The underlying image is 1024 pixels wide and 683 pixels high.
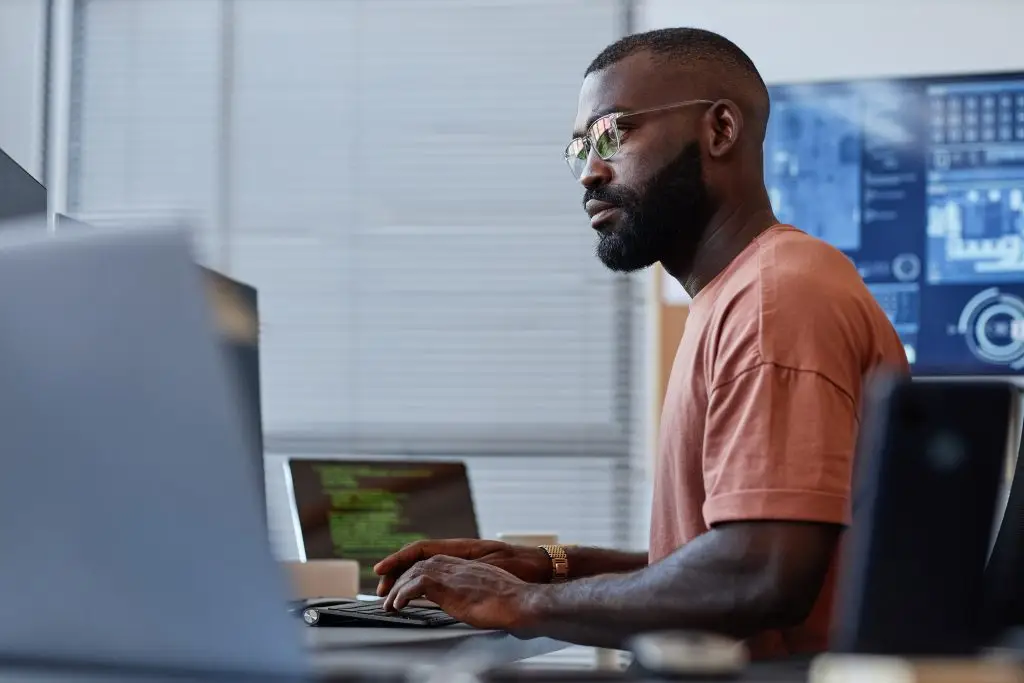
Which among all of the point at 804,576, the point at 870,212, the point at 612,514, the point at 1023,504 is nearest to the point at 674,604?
the point at 804,576

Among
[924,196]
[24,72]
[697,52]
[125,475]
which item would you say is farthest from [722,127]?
[24,72]

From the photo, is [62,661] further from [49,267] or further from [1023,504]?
[1023,504]

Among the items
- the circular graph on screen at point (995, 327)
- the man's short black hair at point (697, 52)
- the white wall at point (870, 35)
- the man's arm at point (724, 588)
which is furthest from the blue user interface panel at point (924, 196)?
the man's arm at point (724, 588)

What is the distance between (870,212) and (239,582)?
8.05 feet

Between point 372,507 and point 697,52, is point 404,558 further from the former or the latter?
point 697,52

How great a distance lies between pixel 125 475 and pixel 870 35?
2.79 m

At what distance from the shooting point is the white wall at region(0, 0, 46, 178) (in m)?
3.61

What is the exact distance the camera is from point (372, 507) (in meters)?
2.01

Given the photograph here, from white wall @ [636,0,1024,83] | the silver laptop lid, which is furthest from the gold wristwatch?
white wall @ [636,0,1024,83]

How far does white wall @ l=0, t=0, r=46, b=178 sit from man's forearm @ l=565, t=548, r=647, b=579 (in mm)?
2606

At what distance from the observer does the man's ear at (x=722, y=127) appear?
1.60 meters

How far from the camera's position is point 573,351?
3.37 metres

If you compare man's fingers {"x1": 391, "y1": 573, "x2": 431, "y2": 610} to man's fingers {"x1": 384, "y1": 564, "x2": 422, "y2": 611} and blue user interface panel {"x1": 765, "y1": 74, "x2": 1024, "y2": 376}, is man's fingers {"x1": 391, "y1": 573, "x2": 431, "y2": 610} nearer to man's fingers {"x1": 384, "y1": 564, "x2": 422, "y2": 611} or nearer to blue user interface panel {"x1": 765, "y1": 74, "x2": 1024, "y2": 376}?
man's fingers {"x1": 384, "y1": 564, "x2": 422, "y2": 611}

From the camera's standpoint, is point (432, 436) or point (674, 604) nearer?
point (674, 604)
